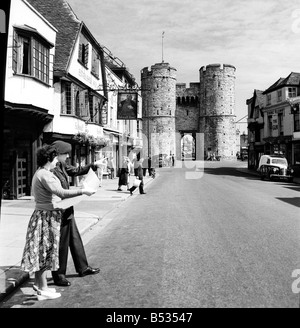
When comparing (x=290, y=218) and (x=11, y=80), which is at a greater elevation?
(x=11, y=80)

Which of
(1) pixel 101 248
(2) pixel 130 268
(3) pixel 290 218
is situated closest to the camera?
(2) pixel 130 268

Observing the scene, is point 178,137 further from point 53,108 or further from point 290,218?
point 290,218

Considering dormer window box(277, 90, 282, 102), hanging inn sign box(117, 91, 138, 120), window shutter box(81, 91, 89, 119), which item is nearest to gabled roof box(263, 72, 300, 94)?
dormer window box(277, 90, 282, 102)

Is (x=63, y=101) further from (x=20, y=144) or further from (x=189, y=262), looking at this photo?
(x=189, y=262)

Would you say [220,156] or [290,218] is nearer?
[290,218]

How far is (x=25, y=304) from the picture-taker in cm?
445

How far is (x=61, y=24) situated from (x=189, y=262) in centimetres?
1633

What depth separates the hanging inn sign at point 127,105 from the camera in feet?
77.8

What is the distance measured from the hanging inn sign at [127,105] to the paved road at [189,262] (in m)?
13.8

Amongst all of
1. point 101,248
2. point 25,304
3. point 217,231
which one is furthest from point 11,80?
point 25,304

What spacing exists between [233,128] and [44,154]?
74154 millimetres

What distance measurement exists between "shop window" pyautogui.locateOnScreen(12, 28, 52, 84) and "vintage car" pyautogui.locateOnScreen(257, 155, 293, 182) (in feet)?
60.8

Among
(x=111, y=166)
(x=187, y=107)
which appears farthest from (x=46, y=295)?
(x=187, y=107)

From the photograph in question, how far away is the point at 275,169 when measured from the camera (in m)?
27.6
